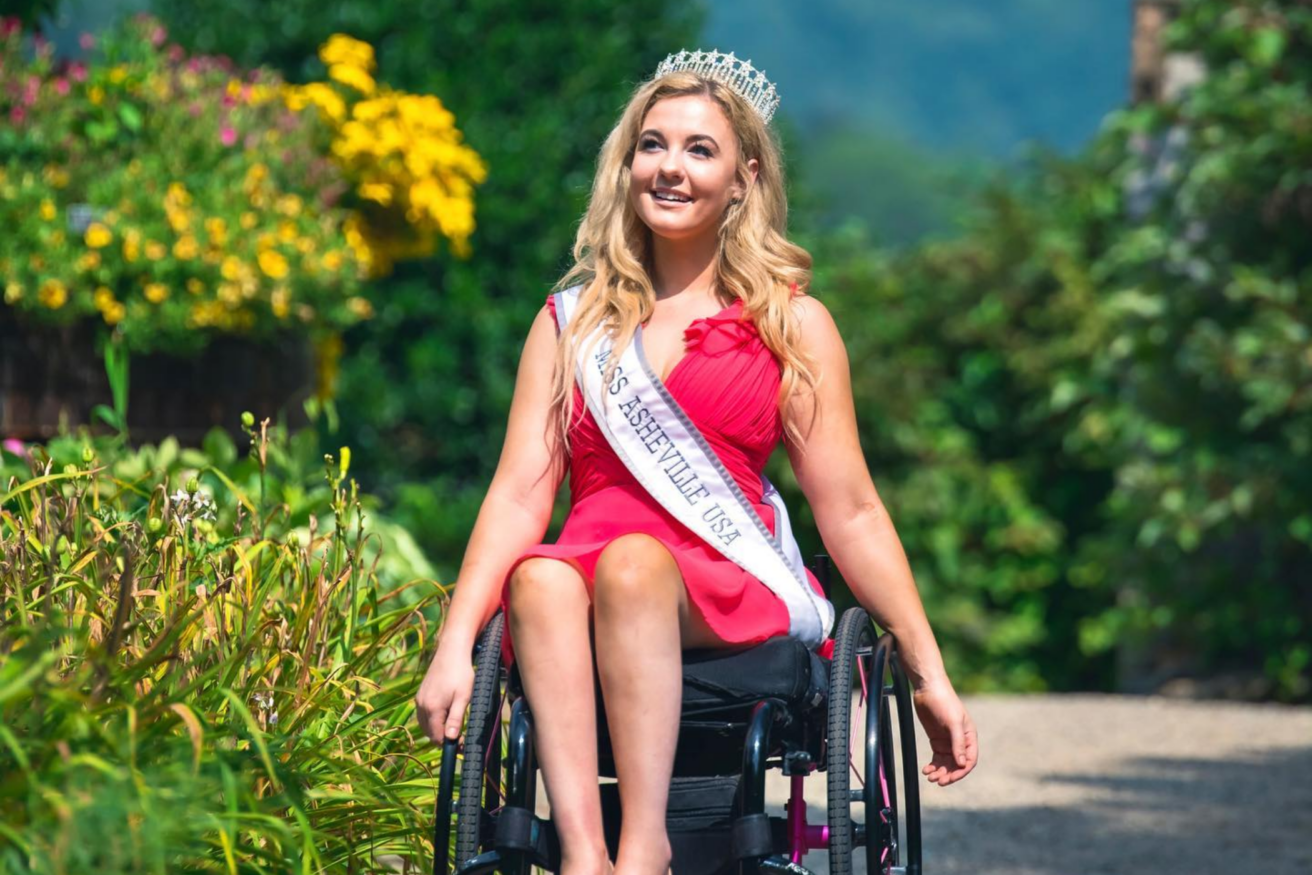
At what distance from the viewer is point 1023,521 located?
9.02m

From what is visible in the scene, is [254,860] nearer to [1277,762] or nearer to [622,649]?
[622,649]

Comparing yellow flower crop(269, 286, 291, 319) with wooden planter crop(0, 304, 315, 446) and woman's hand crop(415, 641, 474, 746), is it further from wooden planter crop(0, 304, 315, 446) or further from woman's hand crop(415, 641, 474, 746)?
woman's hand crop(415, 641, 474, 746)

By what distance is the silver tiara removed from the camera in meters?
2.93

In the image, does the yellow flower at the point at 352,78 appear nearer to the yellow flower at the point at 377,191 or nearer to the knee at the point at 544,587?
the yellow flower at the point at 377,191

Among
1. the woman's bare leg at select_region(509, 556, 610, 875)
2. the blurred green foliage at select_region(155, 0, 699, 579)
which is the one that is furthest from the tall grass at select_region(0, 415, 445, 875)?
A: the blurred green foliage at select_region(155, 0, 699, 579)

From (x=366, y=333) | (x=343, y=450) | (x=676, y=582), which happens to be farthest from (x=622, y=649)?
(x=366, y=333)

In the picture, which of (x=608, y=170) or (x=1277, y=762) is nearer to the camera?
(x=608, y=170)

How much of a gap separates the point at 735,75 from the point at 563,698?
1.12 m

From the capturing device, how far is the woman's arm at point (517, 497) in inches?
104

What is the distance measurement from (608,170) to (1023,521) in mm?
6434

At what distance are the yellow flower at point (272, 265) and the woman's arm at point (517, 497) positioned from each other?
2059 mm

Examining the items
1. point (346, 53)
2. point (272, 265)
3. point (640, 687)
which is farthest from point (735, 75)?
point (346, 53)

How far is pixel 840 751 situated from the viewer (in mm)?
2373

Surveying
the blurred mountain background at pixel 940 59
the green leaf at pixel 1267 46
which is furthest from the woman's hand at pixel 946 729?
the blurred mountain background at pixel 940 59
